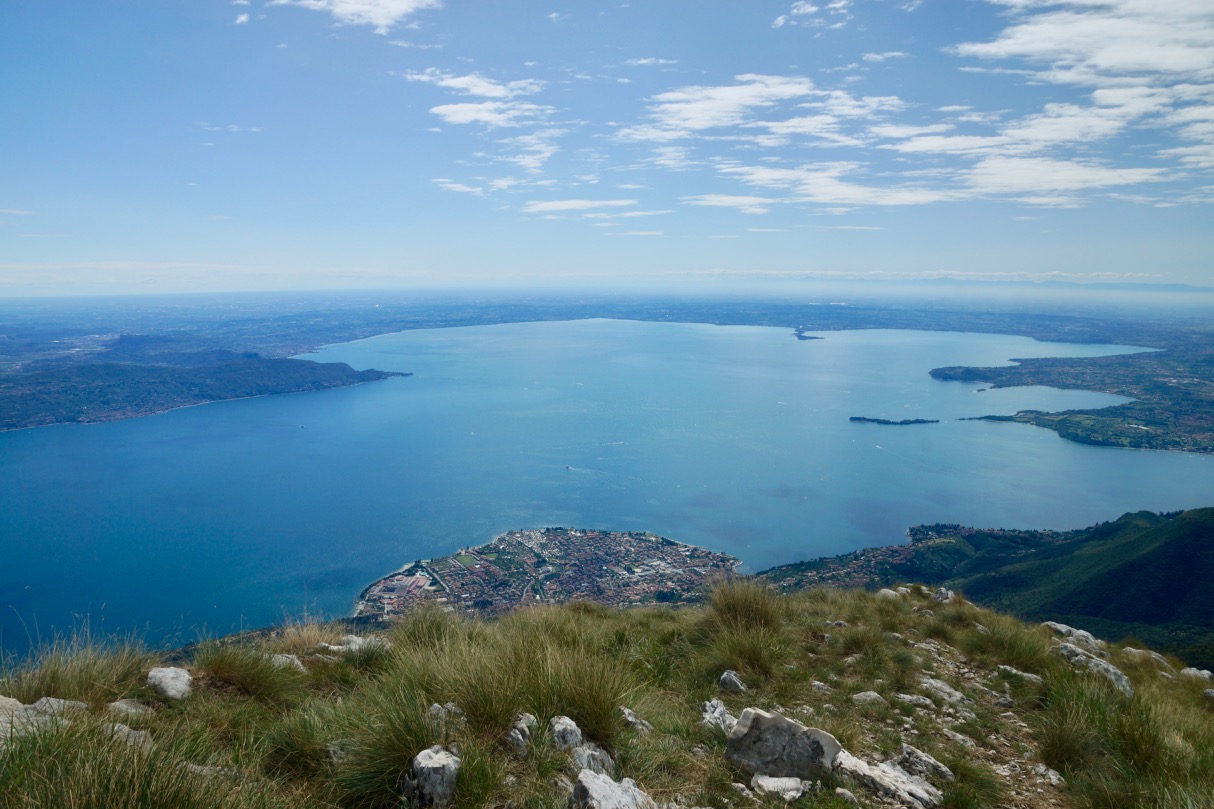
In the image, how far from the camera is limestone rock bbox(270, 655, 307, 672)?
4410 mm

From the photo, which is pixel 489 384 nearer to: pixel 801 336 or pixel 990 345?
pixel 801 336

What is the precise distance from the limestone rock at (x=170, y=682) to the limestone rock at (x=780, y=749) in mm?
3629

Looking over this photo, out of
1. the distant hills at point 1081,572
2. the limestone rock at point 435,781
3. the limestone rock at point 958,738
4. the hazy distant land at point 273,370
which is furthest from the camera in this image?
the hazy distant land at point 273,370

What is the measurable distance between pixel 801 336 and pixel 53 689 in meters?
167

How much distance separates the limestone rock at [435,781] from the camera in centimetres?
241

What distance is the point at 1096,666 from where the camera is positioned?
5.82 metres

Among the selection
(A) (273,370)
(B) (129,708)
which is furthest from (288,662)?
(A) (273,370)

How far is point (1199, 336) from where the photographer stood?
12975 centimetres

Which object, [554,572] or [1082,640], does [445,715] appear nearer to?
[1082,640]

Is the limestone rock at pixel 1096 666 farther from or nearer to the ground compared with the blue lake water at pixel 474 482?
farther from the ground

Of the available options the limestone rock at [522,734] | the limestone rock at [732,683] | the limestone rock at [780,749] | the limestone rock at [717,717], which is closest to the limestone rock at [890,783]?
the limestone rock at [780,749]

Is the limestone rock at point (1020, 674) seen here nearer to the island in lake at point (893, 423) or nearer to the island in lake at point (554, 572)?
the island in lake at point (554, 572)

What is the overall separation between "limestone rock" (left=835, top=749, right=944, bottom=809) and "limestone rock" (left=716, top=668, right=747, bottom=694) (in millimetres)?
1434

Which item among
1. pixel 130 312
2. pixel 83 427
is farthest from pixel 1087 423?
pixel 130 312
